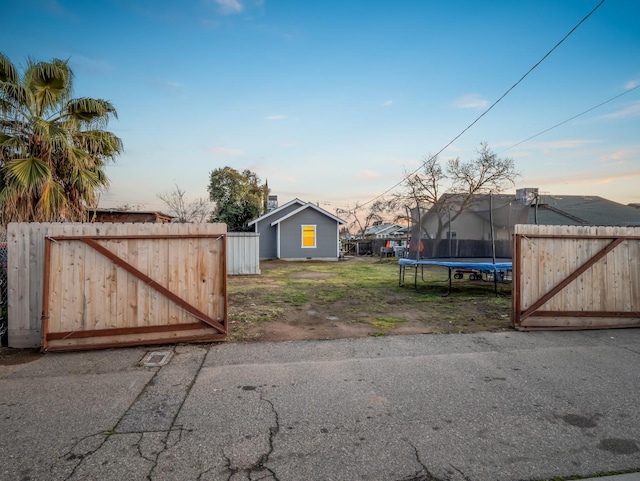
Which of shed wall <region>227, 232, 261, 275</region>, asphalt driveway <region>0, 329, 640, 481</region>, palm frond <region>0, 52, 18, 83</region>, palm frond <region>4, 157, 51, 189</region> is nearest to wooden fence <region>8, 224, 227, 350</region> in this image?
asphalt driveway <region>0, 329, 640, 481</region>

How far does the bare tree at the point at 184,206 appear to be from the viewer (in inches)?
1163

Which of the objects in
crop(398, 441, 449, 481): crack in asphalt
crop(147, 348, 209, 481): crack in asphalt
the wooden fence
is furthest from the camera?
the wooden fence

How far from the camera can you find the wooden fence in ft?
14.5

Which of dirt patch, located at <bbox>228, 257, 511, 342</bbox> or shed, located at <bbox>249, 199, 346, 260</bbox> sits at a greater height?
shed, located at <bbox>249, 199, 346, 260</bbox>

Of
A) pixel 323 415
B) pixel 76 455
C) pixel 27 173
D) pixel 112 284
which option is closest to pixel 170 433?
pixel 76 455

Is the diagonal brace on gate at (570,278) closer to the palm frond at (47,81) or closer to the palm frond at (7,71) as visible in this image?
the palm frond at (47,81)

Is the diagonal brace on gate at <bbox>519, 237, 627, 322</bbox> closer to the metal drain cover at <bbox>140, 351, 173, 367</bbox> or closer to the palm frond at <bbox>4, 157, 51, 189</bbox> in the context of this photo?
the metal drain cover at <bbox>140, 351, 173, 367</bbox>

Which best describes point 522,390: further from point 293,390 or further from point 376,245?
point 376,245

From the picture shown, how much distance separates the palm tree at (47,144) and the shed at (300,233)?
43.8 ft

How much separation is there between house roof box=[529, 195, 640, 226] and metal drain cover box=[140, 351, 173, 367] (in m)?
21.6

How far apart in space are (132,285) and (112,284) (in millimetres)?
252

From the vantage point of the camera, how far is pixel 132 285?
463 cm

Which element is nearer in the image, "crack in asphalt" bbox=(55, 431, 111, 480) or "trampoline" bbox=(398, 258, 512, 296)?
"crack in asphalt" bbox=(55, 431, 111, 480)

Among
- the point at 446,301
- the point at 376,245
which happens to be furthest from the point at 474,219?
the point at 376,245
